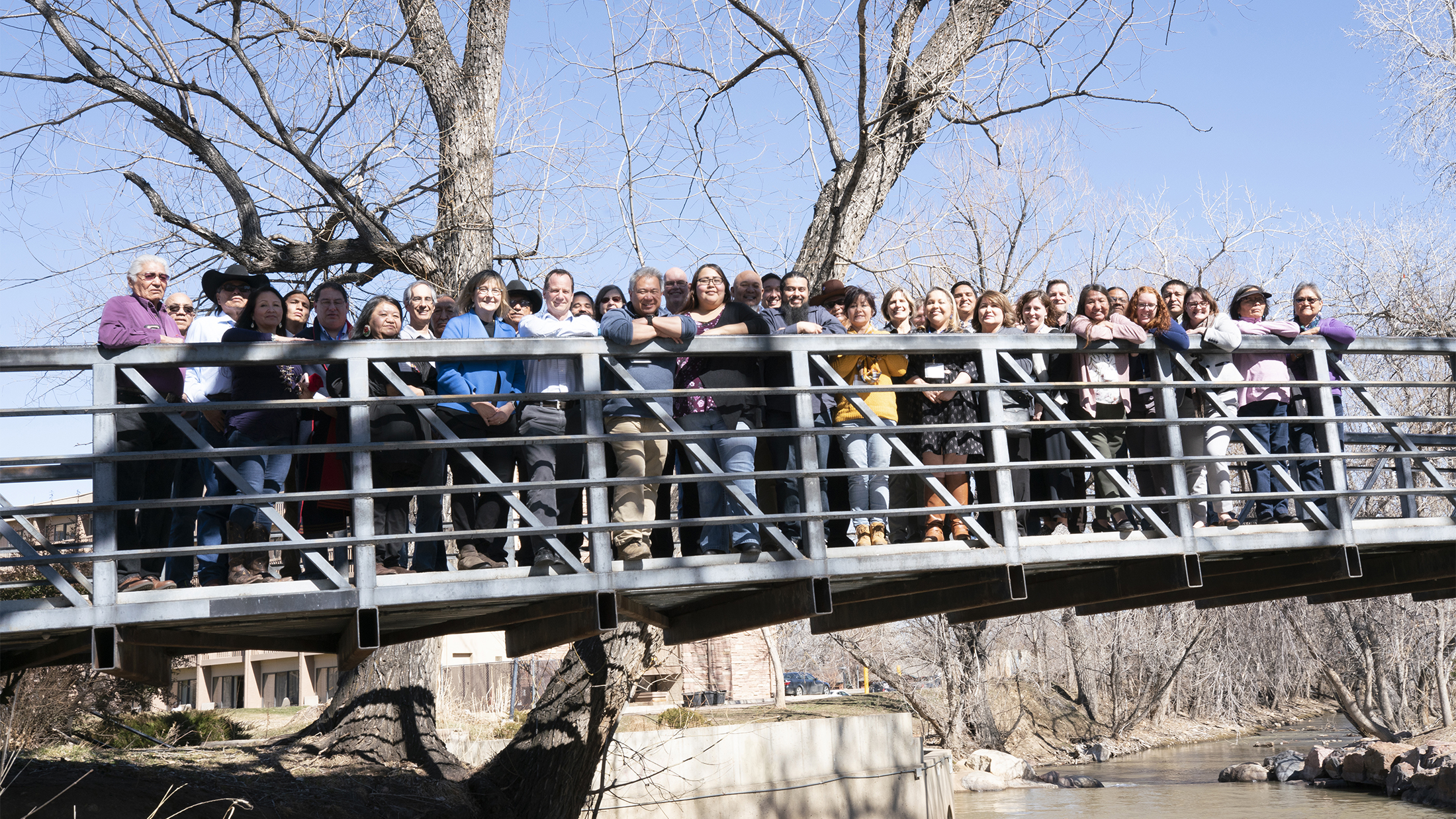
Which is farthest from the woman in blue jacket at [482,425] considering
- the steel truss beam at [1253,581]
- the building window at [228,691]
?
the building window at [228,691]

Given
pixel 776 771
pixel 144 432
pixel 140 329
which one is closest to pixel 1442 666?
pixel 776 771

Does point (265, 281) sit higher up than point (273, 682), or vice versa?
point (265, 281)

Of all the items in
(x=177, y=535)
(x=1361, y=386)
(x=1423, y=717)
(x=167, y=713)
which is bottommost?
(x=1423, y=717)

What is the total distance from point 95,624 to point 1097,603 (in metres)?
6.25

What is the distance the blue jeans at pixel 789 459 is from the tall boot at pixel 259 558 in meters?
2.69

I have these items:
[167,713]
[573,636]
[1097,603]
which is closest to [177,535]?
[573,636]

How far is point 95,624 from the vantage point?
5.04 m

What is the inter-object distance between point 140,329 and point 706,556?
2.87 meters

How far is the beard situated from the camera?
716 cm

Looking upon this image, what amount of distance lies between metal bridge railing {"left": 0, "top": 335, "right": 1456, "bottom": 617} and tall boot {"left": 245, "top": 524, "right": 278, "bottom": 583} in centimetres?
22

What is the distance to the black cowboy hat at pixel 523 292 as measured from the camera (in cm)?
671

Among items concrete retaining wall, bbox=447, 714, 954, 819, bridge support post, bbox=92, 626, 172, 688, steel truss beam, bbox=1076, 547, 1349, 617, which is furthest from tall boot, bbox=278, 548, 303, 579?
concrete retaining wall, bbox=447, 714, 954, 819

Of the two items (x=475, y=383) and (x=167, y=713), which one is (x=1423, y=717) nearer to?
(x=167, y=713)

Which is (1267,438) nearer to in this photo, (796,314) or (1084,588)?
(1084,588)
